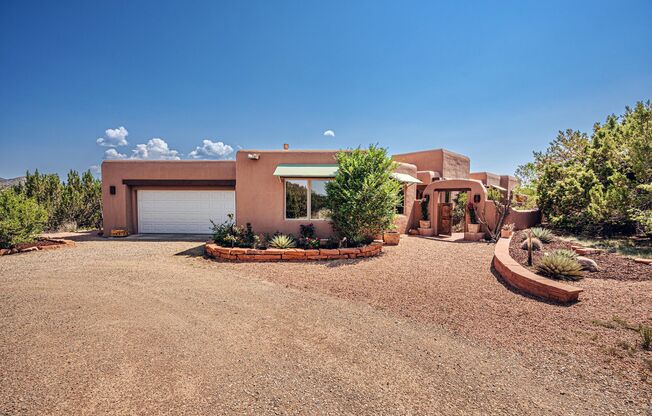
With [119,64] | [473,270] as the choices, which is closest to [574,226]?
[473,270]

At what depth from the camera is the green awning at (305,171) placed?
13211 mm

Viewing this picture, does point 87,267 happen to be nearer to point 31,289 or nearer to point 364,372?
point 31,289

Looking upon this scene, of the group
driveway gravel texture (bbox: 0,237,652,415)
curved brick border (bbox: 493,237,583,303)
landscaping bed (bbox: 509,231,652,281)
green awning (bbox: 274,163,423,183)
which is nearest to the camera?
driveway gravel texture (bbox: 0,237,652,415)

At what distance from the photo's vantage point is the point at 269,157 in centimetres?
1472

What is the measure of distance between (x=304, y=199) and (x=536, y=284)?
10368 mm

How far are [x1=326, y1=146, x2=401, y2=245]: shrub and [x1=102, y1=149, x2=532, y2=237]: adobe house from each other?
2710 mm

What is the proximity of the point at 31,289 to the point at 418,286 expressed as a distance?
1051 cm

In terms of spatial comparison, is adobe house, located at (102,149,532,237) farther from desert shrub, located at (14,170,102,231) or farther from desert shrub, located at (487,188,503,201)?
desert shrub, located at (14,170,102,231)

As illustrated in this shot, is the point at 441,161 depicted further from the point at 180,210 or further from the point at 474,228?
the point at 180,210

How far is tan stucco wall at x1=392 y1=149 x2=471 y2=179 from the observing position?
88.3ft

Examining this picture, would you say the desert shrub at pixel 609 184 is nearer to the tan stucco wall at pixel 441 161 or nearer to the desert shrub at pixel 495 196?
the desert shrub at pixel 495 196

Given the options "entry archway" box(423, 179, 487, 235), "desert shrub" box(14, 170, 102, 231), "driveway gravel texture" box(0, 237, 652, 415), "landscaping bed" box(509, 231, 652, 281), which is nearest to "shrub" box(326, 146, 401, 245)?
"driveway gravel texture" box(0, 237, 652, 415)

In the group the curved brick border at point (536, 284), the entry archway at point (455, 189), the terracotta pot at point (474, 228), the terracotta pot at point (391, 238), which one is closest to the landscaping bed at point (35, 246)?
the terracotta pot at point (391, 238)

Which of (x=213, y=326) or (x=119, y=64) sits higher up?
(x=119, y=64)
